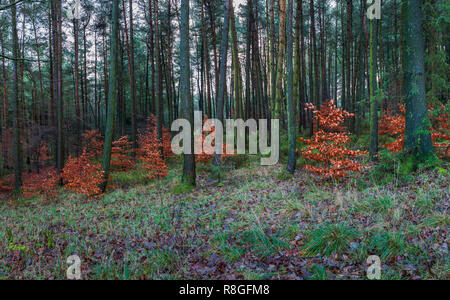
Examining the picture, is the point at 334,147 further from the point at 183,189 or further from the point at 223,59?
the point at 223,59

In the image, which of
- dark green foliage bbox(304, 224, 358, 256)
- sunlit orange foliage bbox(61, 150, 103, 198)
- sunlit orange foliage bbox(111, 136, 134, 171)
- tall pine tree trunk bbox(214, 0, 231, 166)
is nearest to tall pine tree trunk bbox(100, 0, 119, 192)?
sunlit orange foliage bbox(61, 150, 103, 198)

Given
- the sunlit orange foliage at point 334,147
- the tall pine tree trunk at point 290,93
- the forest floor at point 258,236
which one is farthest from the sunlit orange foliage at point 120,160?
the sunlit orange foliage at point 334,147

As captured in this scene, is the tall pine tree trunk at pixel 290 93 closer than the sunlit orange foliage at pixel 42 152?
Yes

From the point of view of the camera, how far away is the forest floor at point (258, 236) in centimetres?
353

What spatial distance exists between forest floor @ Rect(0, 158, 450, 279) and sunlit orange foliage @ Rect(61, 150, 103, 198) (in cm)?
200

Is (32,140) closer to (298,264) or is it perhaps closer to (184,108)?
(184,108)

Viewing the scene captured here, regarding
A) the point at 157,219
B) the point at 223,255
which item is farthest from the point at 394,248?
the point at 157,219

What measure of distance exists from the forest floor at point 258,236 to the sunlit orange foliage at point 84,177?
2.00m

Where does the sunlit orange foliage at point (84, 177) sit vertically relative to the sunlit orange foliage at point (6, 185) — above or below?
above

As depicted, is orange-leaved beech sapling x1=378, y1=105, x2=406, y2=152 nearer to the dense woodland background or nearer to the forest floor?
the dense woodland background

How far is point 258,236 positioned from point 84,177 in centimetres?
875

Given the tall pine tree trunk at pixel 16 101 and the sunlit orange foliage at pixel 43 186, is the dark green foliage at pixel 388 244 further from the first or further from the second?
the tall pine tree trunk at pixel 16 101

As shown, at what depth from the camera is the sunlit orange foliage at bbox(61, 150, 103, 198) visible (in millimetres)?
9852

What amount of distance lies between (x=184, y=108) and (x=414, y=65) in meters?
7.18
